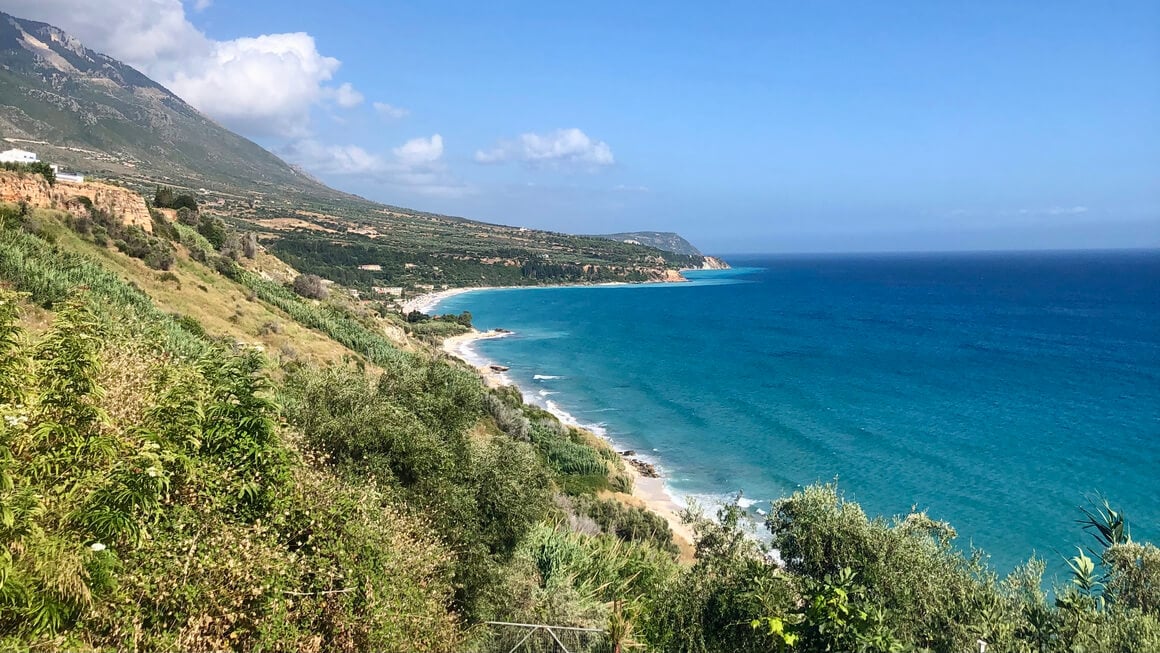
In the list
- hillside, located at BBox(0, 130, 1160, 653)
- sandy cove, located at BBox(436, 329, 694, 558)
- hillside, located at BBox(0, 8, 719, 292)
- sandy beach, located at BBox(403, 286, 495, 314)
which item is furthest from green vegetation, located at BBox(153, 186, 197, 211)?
hillside, located at BBox(0, 8, 719, 292)

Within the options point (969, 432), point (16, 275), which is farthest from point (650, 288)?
point (16, 275)

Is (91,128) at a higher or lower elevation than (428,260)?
higher

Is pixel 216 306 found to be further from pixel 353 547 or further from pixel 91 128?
pixel 91 128

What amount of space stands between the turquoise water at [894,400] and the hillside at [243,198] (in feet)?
102

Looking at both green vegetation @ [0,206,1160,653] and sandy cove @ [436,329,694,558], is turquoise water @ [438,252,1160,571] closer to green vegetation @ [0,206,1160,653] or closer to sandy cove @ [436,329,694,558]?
sandy cove @ [436,329,694,558]

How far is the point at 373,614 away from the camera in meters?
7.84

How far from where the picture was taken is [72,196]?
30578 mm

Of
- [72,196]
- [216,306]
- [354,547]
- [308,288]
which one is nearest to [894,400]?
[308,288]

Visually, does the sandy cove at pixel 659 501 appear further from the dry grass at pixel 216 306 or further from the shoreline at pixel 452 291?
the shoreline at pixel 452 291

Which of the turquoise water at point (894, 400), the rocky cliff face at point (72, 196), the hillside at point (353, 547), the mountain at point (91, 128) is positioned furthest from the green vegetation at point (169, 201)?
the mountain at point (91, 128)

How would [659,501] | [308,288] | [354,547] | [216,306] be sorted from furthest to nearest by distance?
[308,288] → [659,501] → [216,306] → [354,547]

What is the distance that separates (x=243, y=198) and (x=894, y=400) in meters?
149

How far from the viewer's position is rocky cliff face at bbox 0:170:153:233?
27234mm

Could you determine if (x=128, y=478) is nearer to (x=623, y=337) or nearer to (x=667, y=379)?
(x=667, y=379)
